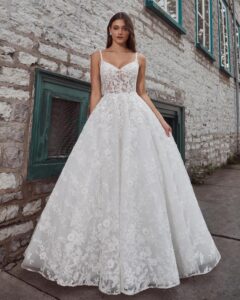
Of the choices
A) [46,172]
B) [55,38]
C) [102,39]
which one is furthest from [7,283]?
[102,39]

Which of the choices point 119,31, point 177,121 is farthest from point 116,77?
point 177,121

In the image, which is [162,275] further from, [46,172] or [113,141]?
[46,172]

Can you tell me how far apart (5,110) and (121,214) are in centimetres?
129

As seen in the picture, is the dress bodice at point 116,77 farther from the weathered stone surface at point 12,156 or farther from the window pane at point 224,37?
the window pane at point 224,37

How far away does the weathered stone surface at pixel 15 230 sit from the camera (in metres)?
1.96

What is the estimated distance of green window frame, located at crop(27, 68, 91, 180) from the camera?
2225 millimetres

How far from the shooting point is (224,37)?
8.24 m

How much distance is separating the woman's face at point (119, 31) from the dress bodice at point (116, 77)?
0.26m

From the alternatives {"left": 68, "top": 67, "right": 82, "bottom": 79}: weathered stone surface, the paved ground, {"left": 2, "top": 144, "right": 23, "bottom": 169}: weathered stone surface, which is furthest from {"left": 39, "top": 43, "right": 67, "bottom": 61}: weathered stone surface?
the paved ground

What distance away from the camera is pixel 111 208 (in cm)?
154

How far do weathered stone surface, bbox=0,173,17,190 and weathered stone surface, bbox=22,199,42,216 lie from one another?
237 mm

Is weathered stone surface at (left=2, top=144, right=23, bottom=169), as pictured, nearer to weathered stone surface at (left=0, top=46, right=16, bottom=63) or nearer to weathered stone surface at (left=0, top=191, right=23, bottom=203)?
weathered stone surface at (left=0, top=191, right=23, bottom=203)

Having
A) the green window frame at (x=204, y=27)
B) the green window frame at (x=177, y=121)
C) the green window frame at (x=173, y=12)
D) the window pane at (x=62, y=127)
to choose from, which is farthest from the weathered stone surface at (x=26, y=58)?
the green window frame at (x=204, y=27)

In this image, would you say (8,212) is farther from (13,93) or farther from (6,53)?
(6,53)
